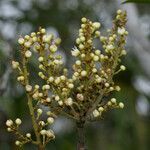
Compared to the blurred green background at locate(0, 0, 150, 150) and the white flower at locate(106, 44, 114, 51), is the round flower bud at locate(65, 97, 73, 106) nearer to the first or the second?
the white flower at locate(106, 44, 114, 51)

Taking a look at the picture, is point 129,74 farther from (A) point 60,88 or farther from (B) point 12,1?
(A) point 60,88

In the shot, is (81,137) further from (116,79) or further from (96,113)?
(116,79)

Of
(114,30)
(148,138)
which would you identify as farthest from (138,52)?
(114,30)

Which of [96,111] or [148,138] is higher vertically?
[96,111]

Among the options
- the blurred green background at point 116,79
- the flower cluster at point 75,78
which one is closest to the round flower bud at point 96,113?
the flower cluster at point 75,78

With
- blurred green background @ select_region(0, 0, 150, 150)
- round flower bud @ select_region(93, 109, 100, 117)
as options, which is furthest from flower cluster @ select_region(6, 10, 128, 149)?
blurred green background @ select_region(0, 0, 150, 150)

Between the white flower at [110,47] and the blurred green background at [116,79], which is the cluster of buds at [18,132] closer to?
the white flower at [110,47]

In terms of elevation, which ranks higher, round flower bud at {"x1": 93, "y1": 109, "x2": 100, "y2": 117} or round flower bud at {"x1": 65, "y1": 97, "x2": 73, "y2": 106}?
round flower bud at {"x1": 65, "y1": 97, "x2": 73, "y2": 106}

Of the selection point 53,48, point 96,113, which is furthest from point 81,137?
point 53,48
